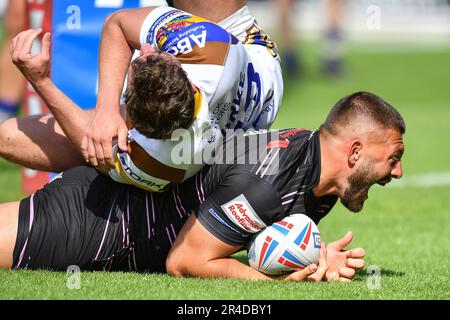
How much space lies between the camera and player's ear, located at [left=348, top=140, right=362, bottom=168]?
16.1 feet

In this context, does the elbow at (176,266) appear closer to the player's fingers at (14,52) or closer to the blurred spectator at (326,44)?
the player's fingers at (14,52)

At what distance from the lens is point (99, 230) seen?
5.12 metres

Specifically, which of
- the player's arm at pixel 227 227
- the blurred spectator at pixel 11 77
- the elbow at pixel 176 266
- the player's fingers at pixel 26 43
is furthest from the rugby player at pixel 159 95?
the blurred spectator at pixel 11 77

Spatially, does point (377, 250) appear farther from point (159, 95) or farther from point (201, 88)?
point (159, 95)

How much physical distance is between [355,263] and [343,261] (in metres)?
0.12

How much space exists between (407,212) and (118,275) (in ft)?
12.7

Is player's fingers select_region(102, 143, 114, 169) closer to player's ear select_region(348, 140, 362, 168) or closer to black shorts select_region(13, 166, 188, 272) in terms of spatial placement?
black shorts select_region(13, 166, 188, 272)

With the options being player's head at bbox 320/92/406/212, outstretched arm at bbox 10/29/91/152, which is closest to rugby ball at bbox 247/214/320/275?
player's head at bbox 320/92/406/212

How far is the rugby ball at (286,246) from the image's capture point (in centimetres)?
481

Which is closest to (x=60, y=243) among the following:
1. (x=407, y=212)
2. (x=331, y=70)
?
(x=407, y=212)

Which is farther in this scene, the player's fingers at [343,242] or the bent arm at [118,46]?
the bent arm at [118,46]

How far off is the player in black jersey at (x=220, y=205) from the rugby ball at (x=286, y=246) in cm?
5

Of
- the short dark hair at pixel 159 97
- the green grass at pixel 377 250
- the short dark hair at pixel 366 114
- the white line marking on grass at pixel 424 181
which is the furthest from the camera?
the white line marking on grass at pixel 424 181
